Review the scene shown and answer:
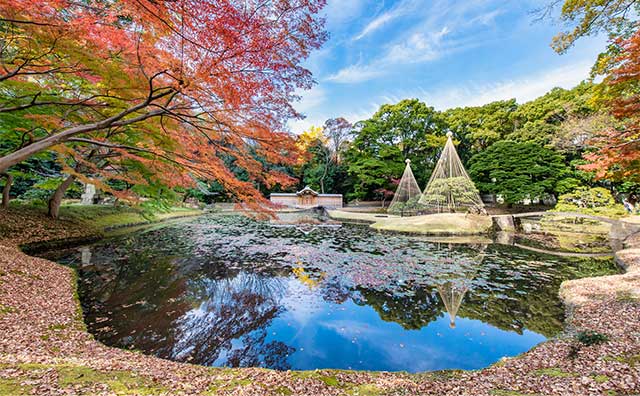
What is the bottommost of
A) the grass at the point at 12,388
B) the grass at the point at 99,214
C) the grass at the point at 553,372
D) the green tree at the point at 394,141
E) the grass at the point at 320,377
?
the grass at the point at 320,377

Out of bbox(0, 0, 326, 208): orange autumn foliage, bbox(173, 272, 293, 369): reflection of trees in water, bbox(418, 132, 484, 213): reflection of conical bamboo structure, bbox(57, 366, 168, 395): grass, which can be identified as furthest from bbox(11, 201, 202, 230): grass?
bbox(418, 132, 484, 213): reflection of conical bamboo structure

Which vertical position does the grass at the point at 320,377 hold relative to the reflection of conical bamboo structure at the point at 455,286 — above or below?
above

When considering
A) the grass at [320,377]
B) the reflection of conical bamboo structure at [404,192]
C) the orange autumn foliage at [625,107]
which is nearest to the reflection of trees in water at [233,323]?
the grass at [320,377]

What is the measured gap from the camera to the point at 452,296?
5.42 metres

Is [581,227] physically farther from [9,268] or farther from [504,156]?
[9,268]

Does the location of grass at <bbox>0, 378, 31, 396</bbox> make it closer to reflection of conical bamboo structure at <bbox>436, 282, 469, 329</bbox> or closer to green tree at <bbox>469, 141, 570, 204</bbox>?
reflection of conical bamboo structure at <bbox>436, 282, 469, 329</bbox>

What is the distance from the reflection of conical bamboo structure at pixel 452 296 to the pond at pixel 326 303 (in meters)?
0.02

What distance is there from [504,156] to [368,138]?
39.0 ft

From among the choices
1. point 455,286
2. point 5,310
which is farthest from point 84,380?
point 455,286

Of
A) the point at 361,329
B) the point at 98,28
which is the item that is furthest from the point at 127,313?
the point at 98,28

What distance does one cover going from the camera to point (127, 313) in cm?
450

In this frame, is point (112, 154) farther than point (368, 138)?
No

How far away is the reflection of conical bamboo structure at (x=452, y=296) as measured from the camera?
4721 millimetres

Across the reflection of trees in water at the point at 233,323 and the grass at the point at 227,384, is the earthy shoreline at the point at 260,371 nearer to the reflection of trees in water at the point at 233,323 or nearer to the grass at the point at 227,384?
the grass at the point at 227,384
